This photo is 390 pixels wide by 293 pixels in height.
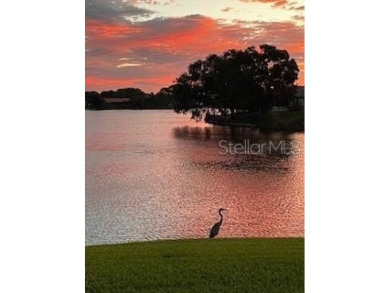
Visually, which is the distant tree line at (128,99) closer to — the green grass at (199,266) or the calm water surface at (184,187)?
the calm water surface at (184,187)

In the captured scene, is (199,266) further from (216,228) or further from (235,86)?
(235,86)

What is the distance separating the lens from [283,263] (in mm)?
5887

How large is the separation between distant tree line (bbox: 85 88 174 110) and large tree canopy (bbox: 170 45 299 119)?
92mm

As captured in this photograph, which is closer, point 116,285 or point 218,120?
point 116,285

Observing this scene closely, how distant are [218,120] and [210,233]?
0.92 meters

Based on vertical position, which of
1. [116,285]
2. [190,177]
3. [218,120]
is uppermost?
[218,120]

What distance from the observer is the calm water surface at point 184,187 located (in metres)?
5.87

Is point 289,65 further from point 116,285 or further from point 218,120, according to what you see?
point 116,285

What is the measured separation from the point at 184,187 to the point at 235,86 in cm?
96

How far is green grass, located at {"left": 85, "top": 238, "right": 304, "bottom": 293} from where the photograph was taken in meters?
5.66

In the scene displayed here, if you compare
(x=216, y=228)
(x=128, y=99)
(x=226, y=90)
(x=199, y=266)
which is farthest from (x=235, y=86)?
(x=199, y=266)

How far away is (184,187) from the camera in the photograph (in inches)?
232

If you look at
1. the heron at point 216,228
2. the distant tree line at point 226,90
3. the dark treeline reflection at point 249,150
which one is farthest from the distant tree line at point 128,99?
the heron at point 216,228
